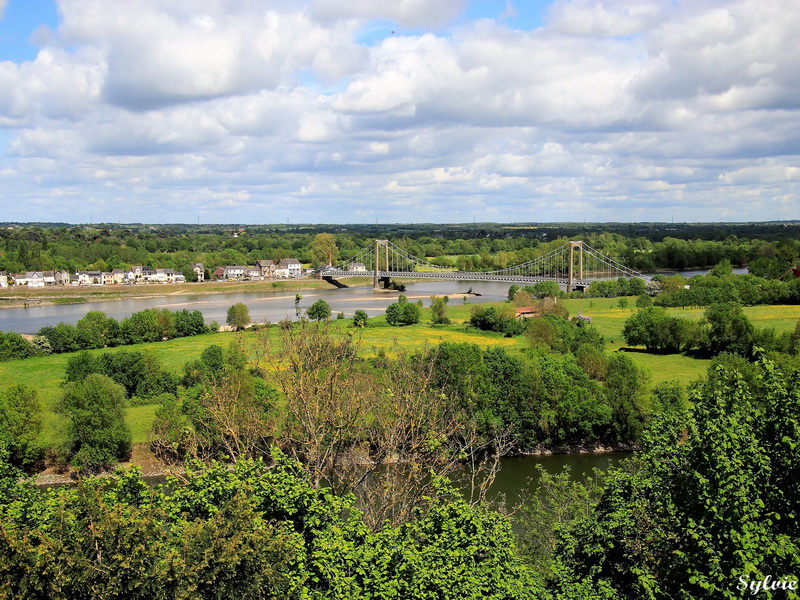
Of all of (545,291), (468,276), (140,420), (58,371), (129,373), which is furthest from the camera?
(468,276)

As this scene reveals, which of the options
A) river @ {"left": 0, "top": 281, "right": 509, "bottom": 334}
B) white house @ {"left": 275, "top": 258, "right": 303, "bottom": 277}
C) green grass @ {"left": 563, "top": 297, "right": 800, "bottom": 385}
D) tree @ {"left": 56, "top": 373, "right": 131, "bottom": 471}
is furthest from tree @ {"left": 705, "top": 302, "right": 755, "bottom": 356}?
white house @ {"left": 275, "top": 258, "right": 303, "bottom": 277}

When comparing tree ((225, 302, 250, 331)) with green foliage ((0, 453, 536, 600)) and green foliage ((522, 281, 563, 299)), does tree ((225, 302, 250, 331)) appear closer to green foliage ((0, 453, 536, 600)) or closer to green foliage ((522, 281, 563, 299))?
green foliage ((522, 281, 563, 299))

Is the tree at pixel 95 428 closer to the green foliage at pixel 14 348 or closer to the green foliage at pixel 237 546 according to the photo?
the green foliage at pixel 237 546

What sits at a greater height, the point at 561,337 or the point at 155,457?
the point at 561,337

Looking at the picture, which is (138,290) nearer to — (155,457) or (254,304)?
(254,304)

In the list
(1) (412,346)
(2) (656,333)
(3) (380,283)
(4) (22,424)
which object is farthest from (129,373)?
(3) (380,283)

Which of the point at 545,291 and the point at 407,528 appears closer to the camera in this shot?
the point at 407,528

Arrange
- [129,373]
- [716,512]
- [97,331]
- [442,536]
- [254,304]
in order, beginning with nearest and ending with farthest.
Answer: [716,512] → [442,536] → [129,373] → [97,331] → [254,304]
